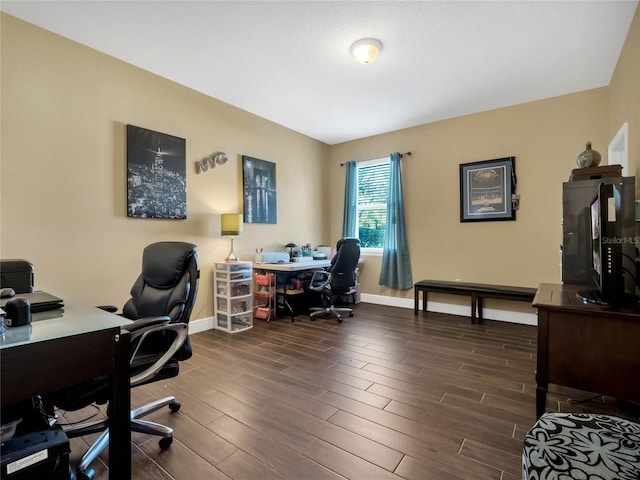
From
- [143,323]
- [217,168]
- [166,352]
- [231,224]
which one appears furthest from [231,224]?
[143,323]

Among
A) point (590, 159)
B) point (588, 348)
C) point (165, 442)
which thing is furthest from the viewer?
point (590, 159)

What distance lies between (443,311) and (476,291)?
2.46ft

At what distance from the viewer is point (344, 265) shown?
13.3 ft

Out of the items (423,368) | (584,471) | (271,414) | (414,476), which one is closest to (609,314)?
(584,471)

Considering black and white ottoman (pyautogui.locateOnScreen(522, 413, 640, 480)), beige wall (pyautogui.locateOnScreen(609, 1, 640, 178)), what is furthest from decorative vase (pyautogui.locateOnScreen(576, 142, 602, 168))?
black and white ottoman (pyautogui.locateOnScreen(522, 413, 640, 480))

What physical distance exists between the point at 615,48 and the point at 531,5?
122 centimetres

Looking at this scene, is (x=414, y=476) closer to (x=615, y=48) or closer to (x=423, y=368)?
(x=423, y=368)

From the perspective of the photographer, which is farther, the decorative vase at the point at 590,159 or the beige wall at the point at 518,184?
the beige wall at the point at 518,184

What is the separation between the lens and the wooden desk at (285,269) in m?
3.98

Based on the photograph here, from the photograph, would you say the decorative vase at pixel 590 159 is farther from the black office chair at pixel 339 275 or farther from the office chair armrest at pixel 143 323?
the office chair armrest at pixel 143 323

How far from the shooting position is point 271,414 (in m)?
1.94

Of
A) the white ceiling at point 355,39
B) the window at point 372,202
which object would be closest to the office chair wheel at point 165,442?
the white ceiling at point 355,39

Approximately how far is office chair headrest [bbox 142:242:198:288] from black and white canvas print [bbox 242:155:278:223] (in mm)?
2252

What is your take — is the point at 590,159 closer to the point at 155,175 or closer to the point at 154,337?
the point at 154,337
